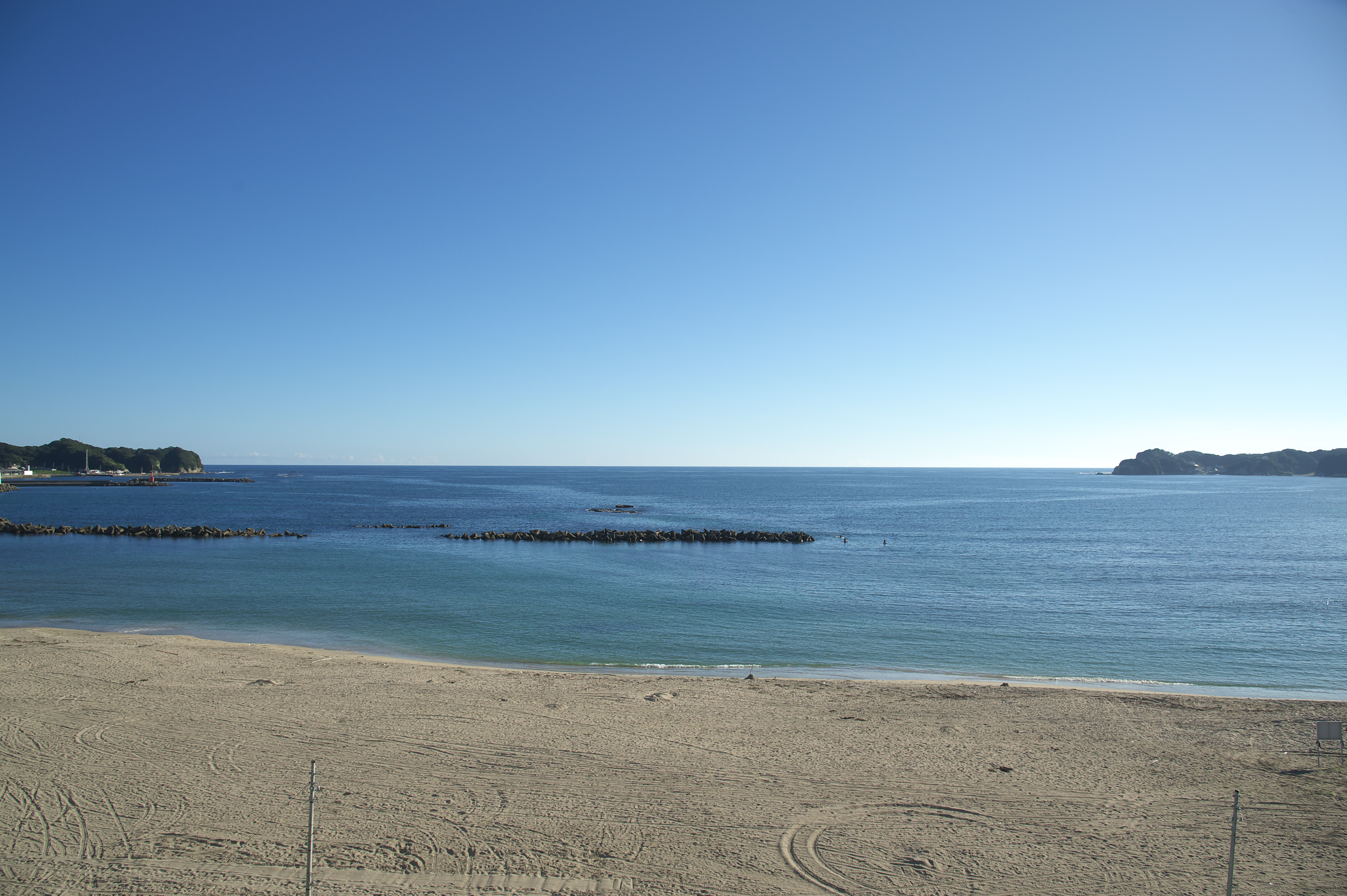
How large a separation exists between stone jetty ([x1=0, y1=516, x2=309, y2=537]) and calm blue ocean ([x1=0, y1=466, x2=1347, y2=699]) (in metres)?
2.35

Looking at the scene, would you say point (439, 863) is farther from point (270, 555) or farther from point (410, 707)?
→ point (270, 555)

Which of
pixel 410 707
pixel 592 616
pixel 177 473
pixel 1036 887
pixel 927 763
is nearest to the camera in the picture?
pixel 1036 887

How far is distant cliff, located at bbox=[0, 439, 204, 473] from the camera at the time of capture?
151 meters

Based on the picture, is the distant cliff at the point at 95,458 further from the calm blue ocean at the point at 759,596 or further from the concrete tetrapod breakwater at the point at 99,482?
the calm blue ocean at the point at 759,596

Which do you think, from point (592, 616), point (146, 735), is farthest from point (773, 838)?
point (592, 616)

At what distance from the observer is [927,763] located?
12406 millimetres

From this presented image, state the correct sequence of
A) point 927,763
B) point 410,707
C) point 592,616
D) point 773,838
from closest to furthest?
point 773,838, point 927,763, point 410,707, point 592,616

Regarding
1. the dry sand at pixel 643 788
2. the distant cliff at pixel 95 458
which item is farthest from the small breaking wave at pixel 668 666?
the distant cliff at pixel 95 458

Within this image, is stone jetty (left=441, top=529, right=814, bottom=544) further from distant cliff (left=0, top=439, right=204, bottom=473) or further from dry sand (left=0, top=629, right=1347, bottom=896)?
distant cliff (left=0, top=439, right=204, bottom=473)

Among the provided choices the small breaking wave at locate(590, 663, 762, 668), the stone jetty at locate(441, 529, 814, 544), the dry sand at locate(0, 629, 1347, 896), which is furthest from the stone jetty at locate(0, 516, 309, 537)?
the small breaking wave at locate(590, 663, 762, 668)

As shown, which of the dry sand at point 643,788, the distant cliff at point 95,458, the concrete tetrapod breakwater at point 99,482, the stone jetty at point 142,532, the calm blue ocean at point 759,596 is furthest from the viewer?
the distant cliff at point 95,458

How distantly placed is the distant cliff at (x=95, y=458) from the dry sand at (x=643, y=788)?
7153 inches

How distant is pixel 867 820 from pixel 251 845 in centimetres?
864

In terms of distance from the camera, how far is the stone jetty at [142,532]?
5191 cm
